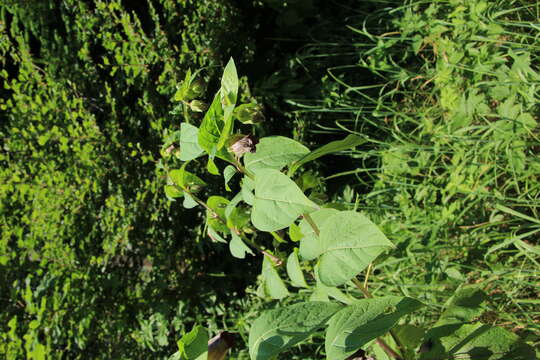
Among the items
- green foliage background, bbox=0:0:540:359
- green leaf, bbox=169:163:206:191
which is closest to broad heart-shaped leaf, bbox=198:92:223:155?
green leaf, bbox=169:163:206:191

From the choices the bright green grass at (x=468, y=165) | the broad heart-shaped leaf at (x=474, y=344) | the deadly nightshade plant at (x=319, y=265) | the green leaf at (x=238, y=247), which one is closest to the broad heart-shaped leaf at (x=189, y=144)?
the deadly nightshade plant at (x=319, y=265)

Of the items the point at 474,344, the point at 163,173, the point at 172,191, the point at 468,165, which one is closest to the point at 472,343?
the point at 474,344

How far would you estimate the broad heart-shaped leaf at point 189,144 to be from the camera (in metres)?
0.70

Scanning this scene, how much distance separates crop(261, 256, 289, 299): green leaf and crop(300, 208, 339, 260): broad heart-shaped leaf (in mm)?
151

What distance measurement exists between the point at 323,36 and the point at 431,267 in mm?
1505

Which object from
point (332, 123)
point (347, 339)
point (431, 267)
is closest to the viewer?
point (347, 339)

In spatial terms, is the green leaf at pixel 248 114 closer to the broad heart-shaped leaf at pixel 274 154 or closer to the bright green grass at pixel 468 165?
the broad heart-shaped leaf at pixel 274 154

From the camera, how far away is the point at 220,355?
0.68 m

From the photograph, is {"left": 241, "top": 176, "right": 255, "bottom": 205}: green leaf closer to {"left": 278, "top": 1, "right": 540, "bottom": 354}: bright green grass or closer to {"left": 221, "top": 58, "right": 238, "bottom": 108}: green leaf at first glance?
{"left": 221, "top": 58, "right": 238, "bottom": 108}: green leaf

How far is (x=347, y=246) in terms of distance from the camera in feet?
1.98

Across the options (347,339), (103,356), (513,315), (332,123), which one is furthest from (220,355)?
(332,123)

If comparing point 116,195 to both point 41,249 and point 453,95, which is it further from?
point 453,95

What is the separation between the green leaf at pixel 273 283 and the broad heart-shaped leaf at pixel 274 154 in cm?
26

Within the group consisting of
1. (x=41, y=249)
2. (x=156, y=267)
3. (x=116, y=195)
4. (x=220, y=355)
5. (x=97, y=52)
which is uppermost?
(x=97, y=52)
